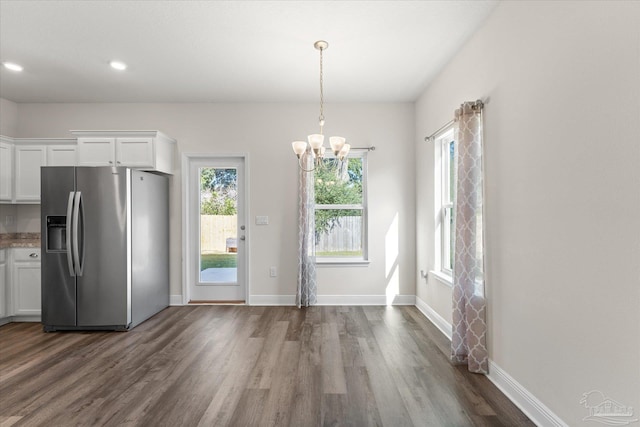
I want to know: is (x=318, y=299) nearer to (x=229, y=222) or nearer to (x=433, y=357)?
(x=229, y=222)

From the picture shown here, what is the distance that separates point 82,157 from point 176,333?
7.95 ft

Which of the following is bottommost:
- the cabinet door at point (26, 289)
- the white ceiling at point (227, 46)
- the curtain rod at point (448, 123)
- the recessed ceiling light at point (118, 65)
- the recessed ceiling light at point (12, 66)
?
the cabinet door at point (26, 289)

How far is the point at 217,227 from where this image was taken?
4668mm

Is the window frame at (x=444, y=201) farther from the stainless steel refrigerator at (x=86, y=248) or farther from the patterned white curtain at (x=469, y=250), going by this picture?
the stainless steel refrigerator at (x=86, y=248)

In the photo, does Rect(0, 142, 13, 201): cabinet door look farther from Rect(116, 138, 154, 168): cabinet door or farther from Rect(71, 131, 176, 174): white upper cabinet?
Rect(116, 138, 154, 168): cabinet door

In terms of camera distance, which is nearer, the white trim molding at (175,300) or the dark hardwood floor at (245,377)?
the dark hardwood floor at (245,377)

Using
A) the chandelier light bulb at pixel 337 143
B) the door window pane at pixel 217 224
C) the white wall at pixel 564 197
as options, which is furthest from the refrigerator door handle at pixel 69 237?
the white wall at pixel 564 197

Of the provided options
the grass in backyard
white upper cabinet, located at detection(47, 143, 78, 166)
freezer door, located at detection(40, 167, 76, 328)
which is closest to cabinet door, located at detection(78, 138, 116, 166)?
white upper cabinet, located at detection(47, 143, 78, 166)

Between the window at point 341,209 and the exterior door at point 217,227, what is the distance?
112cm

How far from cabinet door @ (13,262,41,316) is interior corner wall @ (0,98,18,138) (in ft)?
6.04

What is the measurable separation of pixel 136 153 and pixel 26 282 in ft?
6.72

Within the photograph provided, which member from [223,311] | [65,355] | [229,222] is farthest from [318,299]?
[65,355]

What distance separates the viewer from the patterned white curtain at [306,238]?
4.38m

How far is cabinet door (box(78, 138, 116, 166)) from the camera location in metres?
3.98
